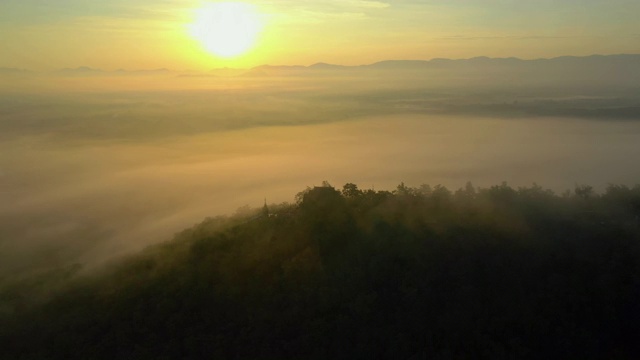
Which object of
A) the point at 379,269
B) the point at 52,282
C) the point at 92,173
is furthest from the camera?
the point at 92,173

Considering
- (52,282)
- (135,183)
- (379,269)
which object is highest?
(379,269)

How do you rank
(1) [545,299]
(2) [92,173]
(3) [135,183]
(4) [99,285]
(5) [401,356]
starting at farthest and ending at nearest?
(2) [92,173] < (3) [135,183] < (4) [99,285] < (1) [545,299] < (5) [401,356]

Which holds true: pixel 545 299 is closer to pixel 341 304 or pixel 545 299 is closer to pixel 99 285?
pixel 341 304

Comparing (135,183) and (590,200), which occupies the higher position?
(590,200)

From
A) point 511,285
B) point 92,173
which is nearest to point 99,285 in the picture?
point 511,285

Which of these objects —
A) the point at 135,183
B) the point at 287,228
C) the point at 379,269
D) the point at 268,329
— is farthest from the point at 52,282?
the point at 135,183

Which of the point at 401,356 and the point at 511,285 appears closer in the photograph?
the point at 401,356
